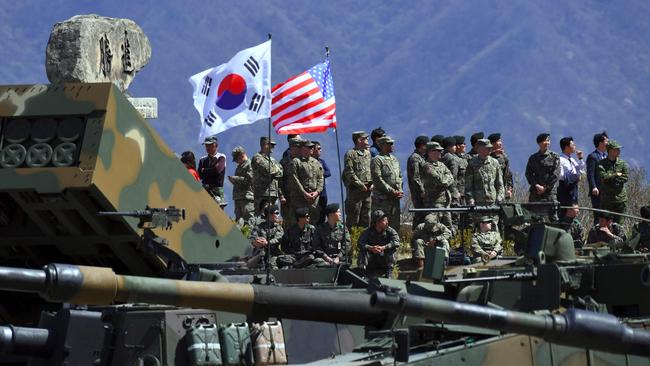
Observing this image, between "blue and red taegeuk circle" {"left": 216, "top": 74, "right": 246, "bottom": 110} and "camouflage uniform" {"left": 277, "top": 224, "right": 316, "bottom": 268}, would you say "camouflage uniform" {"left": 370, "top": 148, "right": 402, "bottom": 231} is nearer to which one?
"camouflage uniform" {"left": 277, "top": 224, "right": 316, "bottom": 268}

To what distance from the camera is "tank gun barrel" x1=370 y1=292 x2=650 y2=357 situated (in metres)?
8.78

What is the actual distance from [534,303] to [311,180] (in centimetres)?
942

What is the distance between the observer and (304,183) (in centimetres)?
2195

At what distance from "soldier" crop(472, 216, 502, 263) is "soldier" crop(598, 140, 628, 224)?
7.06ft

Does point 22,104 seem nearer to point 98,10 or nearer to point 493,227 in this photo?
point 493,227

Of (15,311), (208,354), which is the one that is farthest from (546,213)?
(15,311)

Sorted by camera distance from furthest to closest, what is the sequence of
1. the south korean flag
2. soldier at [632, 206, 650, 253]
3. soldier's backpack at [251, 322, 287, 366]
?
soldier at [632, 206, 650, 253] → the south korean flag → soldier's backpack at [251, 322, 287, 366]


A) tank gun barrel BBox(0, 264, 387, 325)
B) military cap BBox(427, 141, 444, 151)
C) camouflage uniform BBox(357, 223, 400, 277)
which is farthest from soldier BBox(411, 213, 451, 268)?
tank gun barrel BBox(0, 264, 387, 325)

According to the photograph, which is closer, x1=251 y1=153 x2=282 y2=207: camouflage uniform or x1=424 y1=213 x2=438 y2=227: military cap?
x1=424 y1=213 x2=438 y2=227: military cap

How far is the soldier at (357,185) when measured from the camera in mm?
22266

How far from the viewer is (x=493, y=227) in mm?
22016

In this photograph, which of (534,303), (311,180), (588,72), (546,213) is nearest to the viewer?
(534,303)

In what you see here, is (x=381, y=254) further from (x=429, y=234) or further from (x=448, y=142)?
(x=448, y=142)

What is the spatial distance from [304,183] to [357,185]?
0.79 metres
